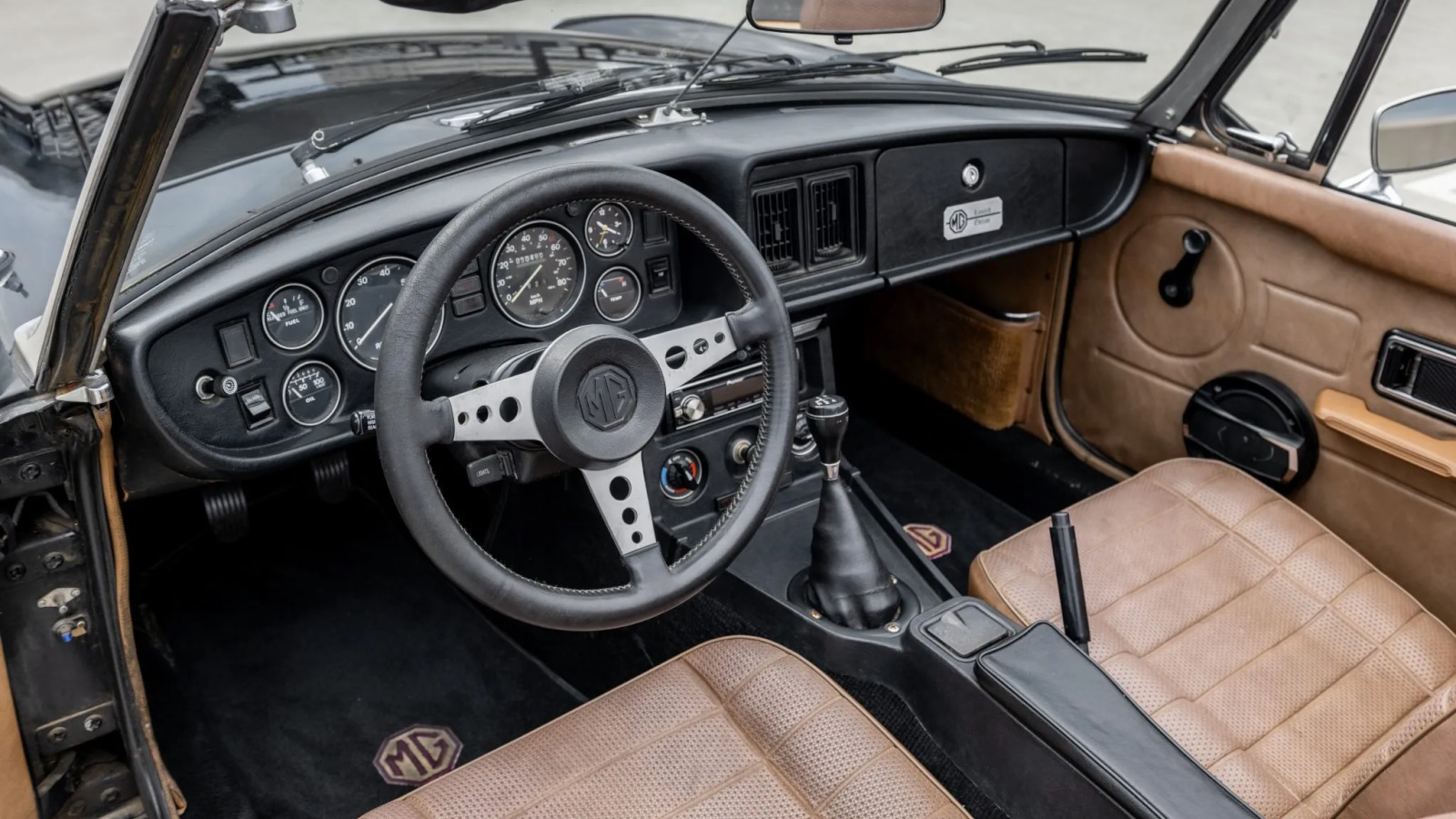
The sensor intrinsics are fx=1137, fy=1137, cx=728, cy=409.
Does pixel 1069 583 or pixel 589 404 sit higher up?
pixel 589 404

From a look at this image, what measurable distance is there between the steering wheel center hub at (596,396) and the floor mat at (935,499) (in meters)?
1.42

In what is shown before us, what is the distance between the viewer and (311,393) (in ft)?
5.93

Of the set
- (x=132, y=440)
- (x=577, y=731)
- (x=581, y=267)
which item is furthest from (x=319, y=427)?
(x=577, y=731)

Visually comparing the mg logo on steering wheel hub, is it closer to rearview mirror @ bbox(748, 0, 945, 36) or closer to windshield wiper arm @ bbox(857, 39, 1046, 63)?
rearview mirror @ bbox(748, 0, 945, 36)

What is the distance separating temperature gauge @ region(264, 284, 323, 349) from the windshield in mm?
130

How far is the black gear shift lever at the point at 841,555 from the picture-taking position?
2.00 meters

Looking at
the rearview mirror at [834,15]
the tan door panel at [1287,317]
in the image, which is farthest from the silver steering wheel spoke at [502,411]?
the tan door panel at [1287,317]

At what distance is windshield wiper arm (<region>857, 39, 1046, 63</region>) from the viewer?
2.42 meters

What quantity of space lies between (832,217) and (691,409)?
492mm

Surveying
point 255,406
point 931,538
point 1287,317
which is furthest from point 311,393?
point 1287,317

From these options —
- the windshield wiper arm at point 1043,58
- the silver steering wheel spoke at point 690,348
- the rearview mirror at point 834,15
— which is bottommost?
the silver steering wheel spoke at point 690,348

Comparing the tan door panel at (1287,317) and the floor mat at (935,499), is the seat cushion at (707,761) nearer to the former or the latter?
the floor mat at (935,499)

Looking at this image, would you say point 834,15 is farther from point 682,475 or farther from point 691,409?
point 682,475

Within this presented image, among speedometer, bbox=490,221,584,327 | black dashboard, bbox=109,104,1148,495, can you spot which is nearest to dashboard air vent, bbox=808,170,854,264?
black dashboard, bbox=109,104,1148,495
